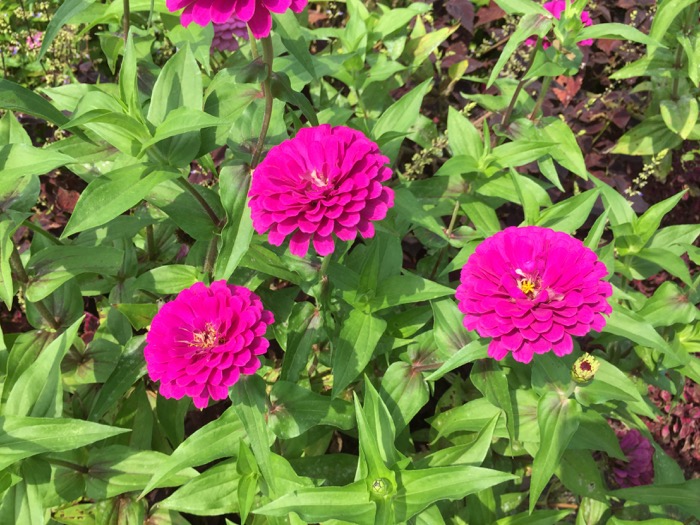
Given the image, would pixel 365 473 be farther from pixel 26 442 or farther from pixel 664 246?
pixel 664 246

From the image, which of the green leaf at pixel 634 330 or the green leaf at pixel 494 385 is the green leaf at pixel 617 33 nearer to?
the green leaf at pixel 634 330

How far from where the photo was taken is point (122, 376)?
4.89 ft

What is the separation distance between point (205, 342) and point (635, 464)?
1.58m

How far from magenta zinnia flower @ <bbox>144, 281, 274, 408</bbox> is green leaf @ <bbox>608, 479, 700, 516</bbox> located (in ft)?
3.49

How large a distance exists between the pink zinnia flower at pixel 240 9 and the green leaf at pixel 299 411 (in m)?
0.78

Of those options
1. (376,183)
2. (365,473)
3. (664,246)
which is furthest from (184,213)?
(664,246)

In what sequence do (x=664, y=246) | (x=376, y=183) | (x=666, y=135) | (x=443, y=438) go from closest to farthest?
1. (x=376, y=183)
2. (x=664, y=246)
3. (x=443, y=438)
4. (x=666, y=135)

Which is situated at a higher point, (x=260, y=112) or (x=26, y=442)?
(x=260, y=112)

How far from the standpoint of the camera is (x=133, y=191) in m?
1.25

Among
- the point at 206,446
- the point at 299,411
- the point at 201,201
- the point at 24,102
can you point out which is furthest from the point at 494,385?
the point at 24,102

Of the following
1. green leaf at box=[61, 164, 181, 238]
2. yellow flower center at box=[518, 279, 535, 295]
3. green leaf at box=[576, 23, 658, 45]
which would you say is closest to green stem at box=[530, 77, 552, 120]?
green leaf at box=[576, 23, 658, 45]

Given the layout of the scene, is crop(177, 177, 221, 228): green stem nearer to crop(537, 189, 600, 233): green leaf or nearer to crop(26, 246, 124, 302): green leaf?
crop(26, 246, 124, 302): green leaf

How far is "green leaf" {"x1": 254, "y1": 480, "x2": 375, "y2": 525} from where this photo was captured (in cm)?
114

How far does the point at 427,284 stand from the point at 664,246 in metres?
0.77
